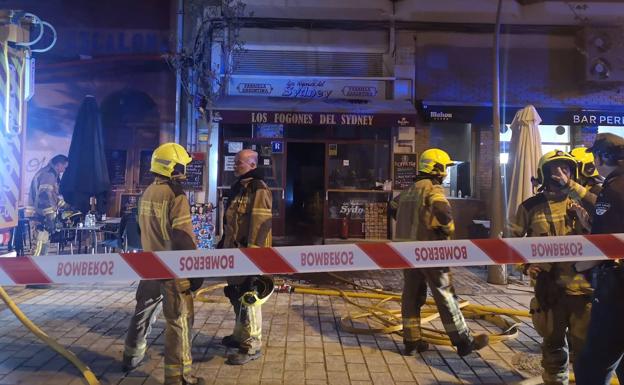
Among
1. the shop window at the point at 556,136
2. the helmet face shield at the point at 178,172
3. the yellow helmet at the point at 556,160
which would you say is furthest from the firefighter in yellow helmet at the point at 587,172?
the shop window at the point at 556,136

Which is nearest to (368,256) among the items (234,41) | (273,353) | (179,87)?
(273,353)

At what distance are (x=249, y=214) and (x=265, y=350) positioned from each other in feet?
4.48

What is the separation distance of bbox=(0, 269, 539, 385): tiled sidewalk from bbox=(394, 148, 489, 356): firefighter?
0.19 metres

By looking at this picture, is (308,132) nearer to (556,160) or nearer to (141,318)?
(141,318)

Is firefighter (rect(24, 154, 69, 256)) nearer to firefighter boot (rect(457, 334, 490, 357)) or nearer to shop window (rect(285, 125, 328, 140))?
shop window (rect(285, 125, 328, 140))

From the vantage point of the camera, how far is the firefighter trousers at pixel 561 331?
Result: 10.6 ft

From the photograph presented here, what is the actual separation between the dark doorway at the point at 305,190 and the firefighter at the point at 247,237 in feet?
24.5

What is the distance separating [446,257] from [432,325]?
234 cm

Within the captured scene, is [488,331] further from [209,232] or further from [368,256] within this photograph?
[209,232]

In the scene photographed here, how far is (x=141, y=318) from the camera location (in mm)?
3965

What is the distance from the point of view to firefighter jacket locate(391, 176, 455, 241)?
14.6 feet

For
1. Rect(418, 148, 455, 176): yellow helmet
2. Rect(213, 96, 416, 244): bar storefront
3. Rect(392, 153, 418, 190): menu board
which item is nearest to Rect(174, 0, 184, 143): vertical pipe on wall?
Rect(213, 96, 416, 244): bar storefront

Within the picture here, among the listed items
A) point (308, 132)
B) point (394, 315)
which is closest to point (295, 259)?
point (394, 315)

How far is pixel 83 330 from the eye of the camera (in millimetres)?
5043
